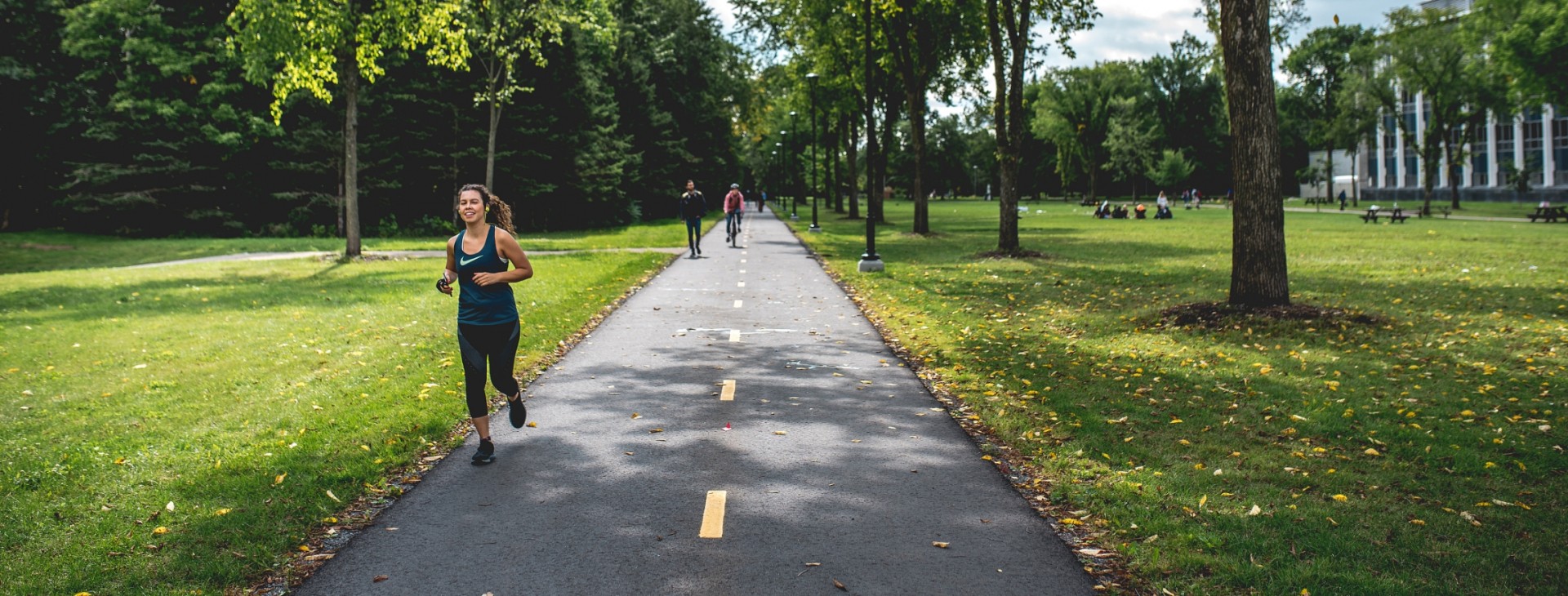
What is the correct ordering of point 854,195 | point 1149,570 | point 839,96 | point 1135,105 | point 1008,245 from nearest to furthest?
point 1149,570 < point 1008,245 < point 839,96 < point 854,195 < point 1135,105

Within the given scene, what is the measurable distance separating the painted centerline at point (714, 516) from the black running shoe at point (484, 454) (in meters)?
1.55

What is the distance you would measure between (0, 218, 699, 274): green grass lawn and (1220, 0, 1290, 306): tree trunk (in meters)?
19.7

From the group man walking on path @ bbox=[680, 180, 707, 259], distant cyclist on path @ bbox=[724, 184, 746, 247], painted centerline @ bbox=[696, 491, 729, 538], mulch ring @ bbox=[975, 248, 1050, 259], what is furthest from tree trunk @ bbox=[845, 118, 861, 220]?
painted centerline @ bbox=[696, 491, 729, 538]

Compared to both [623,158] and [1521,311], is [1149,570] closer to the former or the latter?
[1521,311]

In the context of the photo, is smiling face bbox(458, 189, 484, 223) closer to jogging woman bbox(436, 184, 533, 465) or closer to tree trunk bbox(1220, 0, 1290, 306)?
jogging woman bbox(436, 184, 533, 465)

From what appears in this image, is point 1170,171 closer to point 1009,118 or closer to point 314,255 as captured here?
point 1009,118

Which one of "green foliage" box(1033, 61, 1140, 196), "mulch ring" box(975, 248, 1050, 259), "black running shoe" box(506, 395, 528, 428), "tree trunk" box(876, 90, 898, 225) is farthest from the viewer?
"green foliage" box(1033, 61, 1140, 196)

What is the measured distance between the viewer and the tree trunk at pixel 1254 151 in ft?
37.3

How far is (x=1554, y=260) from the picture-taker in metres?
19.7

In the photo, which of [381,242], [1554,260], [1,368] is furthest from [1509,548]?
[381,242]

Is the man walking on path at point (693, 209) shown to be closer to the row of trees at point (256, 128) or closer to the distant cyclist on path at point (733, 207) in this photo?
the distant cyclist on path at point (733, 207)

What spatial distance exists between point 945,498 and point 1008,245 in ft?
61.1

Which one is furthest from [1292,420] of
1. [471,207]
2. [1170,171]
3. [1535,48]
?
[1170,171]

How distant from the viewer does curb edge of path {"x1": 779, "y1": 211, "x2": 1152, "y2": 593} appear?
453 cm
